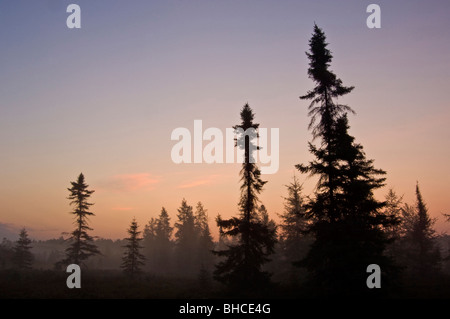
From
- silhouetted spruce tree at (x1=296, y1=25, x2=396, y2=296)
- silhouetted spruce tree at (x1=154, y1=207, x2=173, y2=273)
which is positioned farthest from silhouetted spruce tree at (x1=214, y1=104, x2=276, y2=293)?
silhouetted spruce tree at (x1=154, y1=207, x2=173, y2=273)

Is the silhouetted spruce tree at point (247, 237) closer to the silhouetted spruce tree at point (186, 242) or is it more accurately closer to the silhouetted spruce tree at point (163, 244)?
the silhouetted spruce tree at point (186, 242)

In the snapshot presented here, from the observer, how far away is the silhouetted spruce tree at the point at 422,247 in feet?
124

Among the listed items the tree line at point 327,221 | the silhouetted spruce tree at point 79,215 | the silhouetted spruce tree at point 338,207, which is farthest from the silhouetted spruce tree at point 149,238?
the silhouetted spruce tree at point 338,207

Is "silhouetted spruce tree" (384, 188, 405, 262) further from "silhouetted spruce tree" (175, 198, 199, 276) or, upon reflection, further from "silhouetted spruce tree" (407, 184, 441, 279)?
"silhouetted spruce tree" (175, 198, 199, 276)

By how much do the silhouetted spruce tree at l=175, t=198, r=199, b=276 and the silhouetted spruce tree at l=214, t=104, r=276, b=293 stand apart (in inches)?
1856

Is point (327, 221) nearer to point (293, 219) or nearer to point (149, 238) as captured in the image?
point (293, 219)

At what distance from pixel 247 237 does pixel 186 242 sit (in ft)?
179

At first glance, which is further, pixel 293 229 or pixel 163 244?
pixel 163 244

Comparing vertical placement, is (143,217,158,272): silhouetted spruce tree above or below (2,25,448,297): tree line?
below

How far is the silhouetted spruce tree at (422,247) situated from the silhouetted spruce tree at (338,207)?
93.7 feet

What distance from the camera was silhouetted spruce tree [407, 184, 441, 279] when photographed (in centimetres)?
3766

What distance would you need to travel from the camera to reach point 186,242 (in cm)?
7250

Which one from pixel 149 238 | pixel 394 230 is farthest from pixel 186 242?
pixel 394 230

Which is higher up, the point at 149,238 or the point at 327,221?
the point at 327,221
